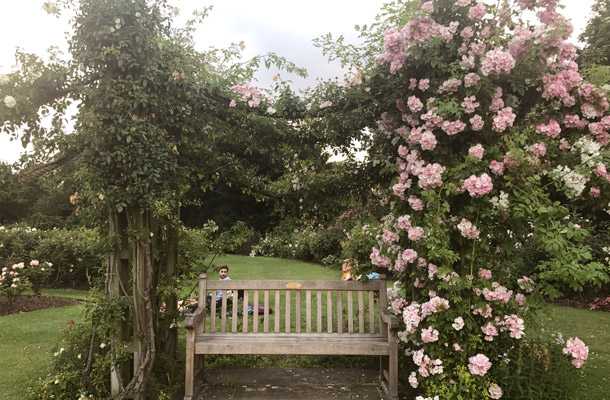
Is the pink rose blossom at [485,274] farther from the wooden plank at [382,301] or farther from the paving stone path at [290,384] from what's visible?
the paving stone path at [290,384]

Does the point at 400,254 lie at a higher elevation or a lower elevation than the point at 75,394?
higher

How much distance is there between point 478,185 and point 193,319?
8.09 feet

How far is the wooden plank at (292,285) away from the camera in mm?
4680

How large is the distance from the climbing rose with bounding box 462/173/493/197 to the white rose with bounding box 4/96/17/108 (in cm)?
332

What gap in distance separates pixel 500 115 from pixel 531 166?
43 centimetres

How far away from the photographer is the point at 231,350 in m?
4.21

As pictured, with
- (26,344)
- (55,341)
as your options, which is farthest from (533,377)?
(26,344)

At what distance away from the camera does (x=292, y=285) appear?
15.4 ft

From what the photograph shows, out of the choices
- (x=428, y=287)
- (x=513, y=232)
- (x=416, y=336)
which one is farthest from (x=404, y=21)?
(x=416, y=336)

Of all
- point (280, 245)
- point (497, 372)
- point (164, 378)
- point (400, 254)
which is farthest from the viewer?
point (280, 245)

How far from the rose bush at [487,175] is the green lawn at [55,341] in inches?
19.9

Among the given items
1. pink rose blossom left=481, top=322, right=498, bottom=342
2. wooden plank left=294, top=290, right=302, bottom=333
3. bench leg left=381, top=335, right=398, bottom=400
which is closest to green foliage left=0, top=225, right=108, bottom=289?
wooden plank left=294, top=290, right=302, bottom=333

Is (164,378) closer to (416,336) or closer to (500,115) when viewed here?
(416,336)

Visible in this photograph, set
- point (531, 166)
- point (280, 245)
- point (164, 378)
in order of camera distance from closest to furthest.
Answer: point (531, 166) < point (164, 378) < point (280, 245)
